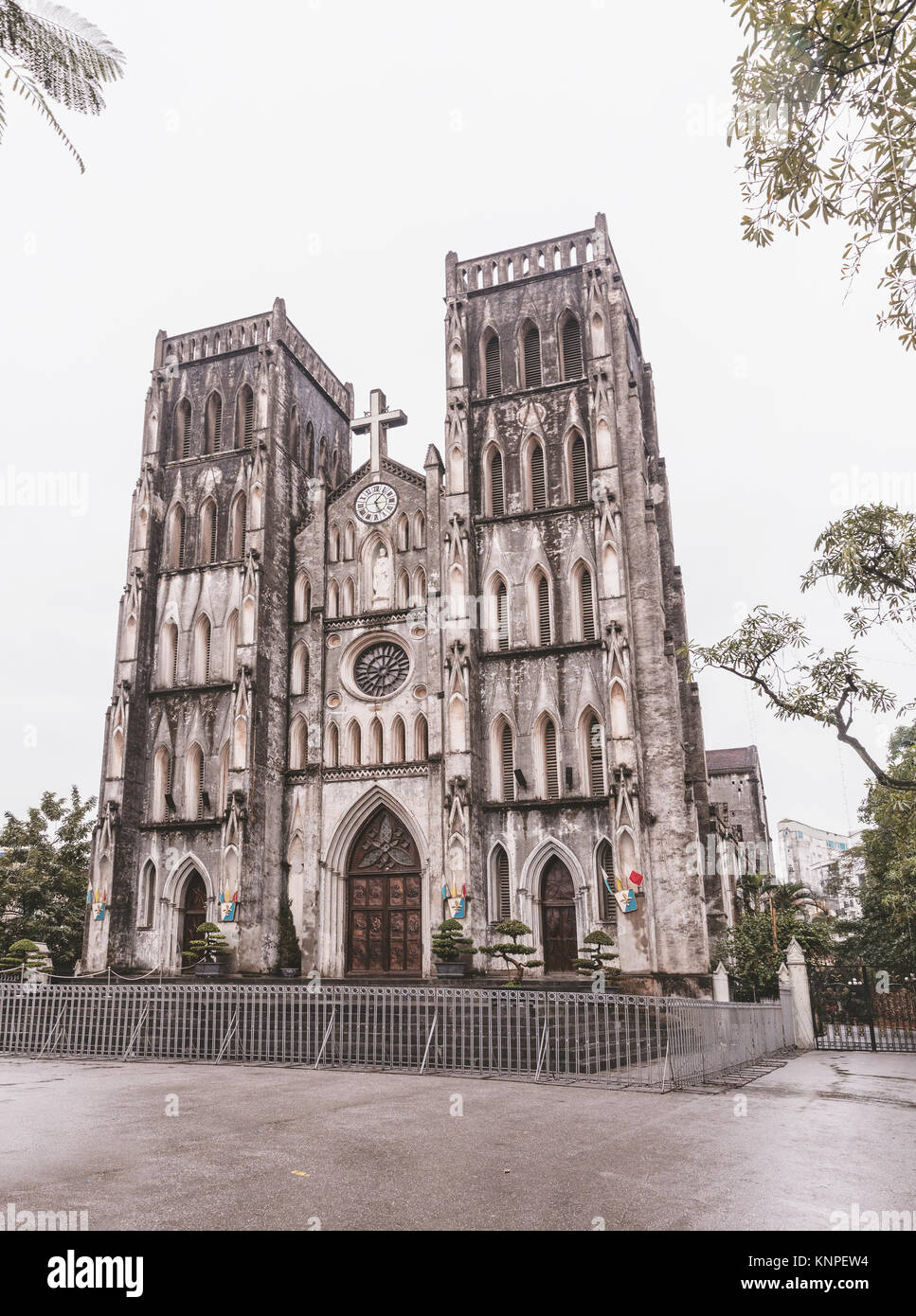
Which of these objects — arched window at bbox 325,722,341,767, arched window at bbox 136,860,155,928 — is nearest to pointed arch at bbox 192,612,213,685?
arched window at bbox 325,722,341,767

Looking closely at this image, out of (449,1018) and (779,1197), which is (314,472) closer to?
(449,1018)

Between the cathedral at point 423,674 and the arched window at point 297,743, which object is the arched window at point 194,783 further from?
the arched window at point 297,743

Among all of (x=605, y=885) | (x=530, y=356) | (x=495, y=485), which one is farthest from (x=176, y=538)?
(x=605, y=885)

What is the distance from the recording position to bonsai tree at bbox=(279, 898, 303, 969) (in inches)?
1102

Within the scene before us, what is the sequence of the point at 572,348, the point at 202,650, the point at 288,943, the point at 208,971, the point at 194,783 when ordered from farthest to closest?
1. the point at 202,650
2. the point at 572,348
3. the point at 194,783
4. the point at 288,943
5. the point at 208,971

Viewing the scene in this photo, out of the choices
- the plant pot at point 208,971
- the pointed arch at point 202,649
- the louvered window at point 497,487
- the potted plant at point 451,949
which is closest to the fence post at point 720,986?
the potted plant at point 451,949

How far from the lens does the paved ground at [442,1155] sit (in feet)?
21.1

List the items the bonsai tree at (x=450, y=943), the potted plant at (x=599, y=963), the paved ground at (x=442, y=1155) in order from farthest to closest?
the bonsai tree at (x=450, y=943) < the potted plant at (x=599, y=963) < the paved ground at (x=442, y=1155)

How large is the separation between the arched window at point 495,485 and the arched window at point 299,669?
282 inches

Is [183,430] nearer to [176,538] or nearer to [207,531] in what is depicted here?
[176,538]

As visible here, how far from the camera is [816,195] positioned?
695 centimetres

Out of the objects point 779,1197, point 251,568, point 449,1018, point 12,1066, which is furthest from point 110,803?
point 779,1197

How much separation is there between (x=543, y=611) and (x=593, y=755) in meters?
4.38

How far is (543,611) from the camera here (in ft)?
92.8
